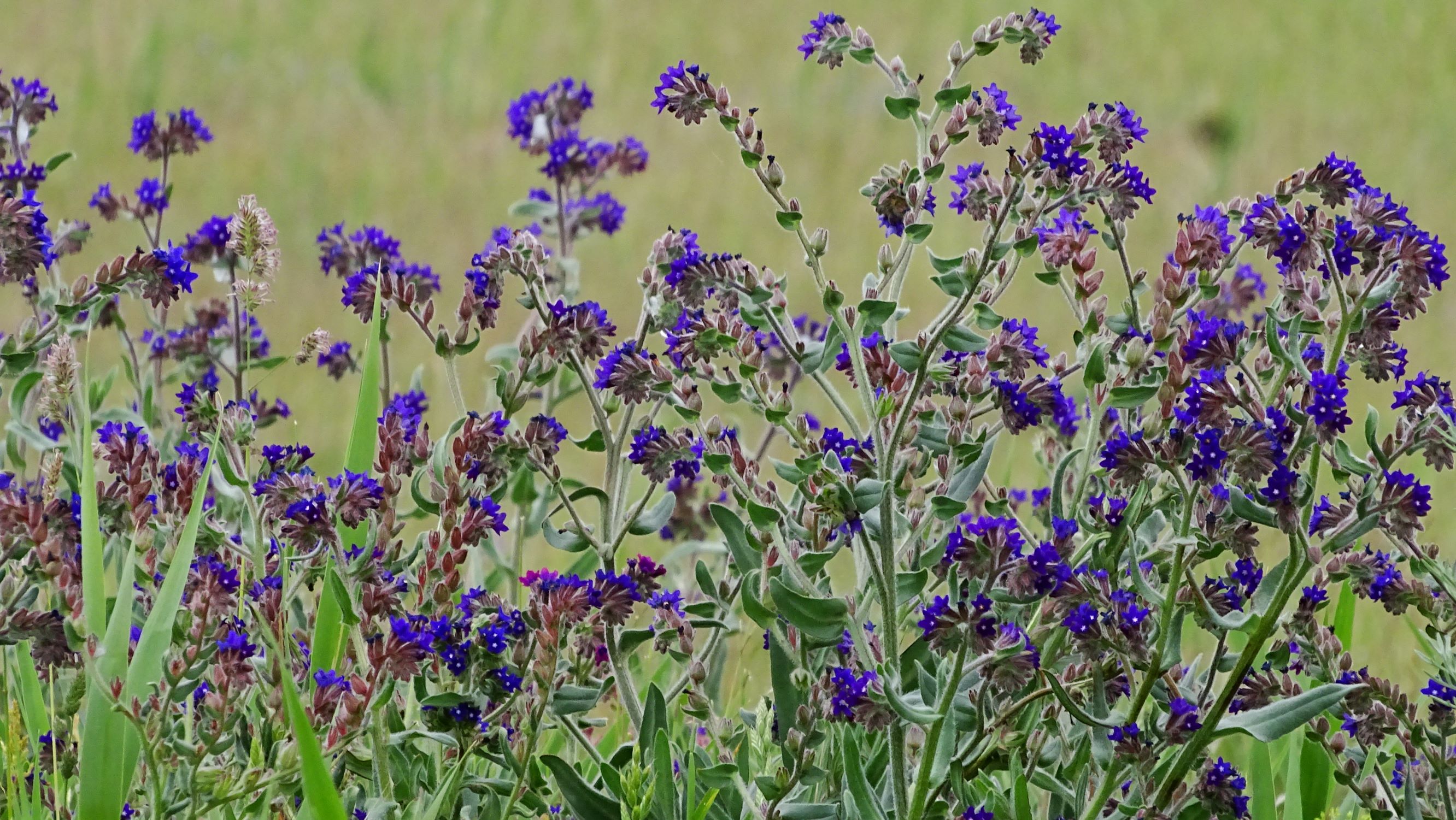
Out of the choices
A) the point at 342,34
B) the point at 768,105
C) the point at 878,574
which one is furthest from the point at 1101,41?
the point at 878,574

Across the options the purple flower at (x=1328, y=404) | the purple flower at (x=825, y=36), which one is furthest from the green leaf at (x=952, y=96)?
the purple flower at (x=1328, y=404)

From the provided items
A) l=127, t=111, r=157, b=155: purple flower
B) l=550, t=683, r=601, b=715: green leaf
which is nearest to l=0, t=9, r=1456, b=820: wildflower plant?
l=550, t=683, r=601, b=715: green leaf

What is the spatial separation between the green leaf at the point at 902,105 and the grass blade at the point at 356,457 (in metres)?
0.57

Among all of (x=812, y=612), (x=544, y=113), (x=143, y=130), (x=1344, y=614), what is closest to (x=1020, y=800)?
(x=812, y=612)

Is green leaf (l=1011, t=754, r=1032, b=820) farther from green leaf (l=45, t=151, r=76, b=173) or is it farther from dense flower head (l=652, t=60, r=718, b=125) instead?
green leaf (l=45, t=151, r=76, b=173)

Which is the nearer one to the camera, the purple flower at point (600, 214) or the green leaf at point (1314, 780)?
the green leaf at point (1314, 780)

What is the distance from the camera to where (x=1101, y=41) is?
6113 mm

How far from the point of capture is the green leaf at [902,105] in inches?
55.2

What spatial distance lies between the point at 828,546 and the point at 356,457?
54cm

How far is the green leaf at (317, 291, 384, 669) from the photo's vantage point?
56.9 inches

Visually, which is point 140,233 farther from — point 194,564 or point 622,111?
point 194,564

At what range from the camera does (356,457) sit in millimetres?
1546

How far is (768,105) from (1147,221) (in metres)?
1.62

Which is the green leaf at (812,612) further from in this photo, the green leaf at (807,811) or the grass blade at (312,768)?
the grass blade at (312,768)
